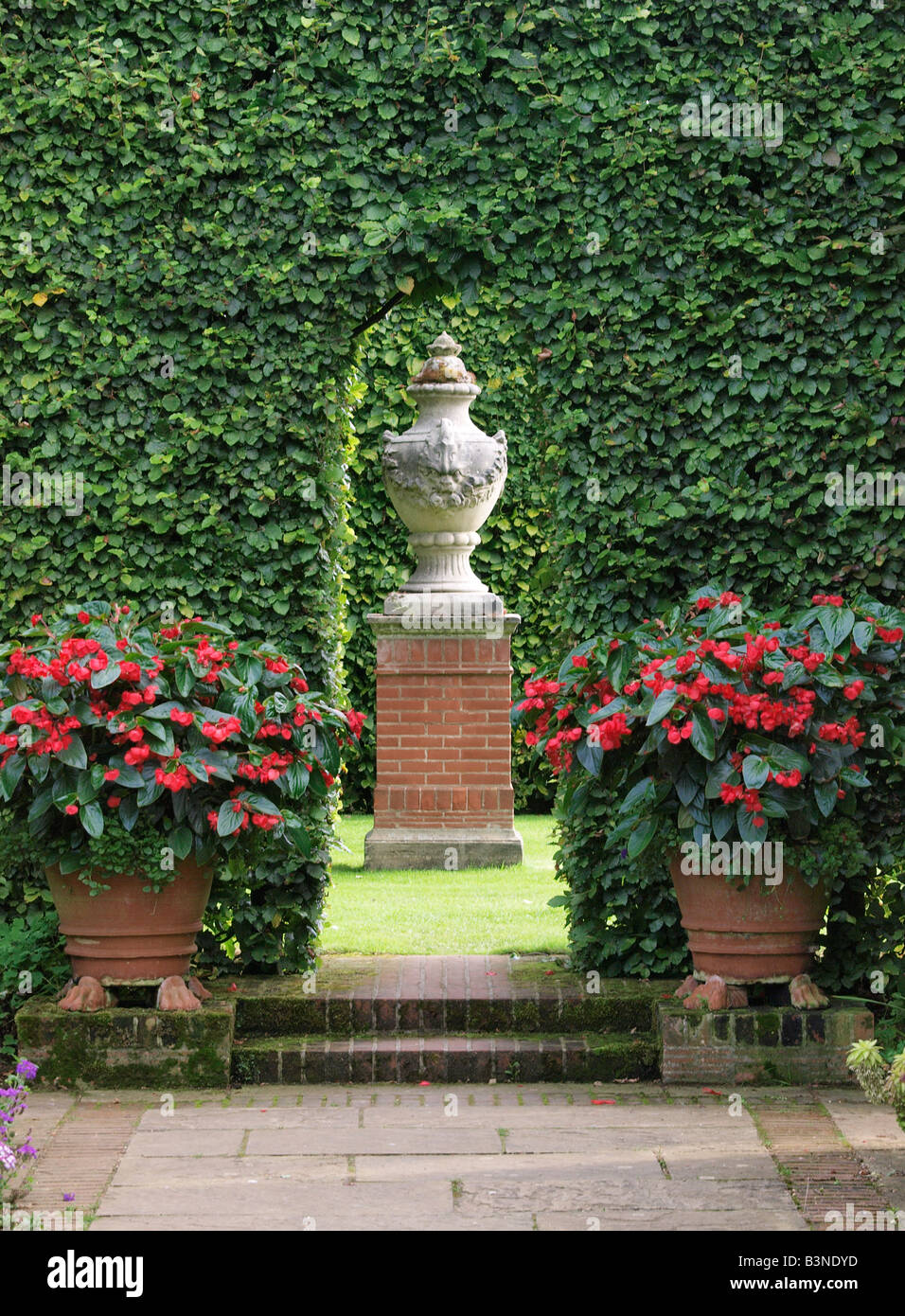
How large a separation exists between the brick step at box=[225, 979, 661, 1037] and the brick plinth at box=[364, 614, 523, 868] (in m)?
3.57

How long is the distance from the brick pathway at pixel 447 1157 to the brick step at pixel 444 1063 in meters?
0.07

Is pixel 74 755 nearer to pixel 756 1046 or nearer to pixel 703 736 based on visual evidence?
pixel 703 736

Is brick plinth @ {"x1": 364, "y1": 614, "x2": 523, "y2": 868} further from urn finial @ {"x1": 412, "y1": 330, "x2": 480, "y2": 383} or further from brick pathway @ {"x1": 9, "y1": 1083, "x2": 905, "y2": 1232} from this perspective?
brick pathway @ {"x1": 9, "y1": 1083, "x2": 905, "y2": 1232}

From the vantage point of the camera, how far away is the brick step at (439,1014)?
17.3ft


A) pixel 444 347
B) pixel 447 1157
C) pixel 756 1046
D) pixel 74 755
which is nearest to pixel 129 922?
pixel 74 755

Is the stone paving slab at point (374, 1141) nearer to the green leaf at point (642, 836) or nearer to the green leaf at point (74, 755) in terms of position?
the green leaf at point (642, 836)

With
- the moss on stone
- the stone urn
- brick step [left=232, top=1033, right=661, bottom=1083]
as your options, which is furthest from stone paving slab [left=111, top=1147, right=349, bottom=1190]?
the stone urn

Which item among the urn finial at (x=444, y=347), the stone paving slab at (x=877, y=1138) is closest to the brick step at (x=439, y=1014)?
the stone paving slab at (x=877, y=1138)

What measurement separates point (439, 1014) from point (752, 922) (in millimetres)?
1139

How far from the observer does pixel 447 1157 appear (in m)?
4.20

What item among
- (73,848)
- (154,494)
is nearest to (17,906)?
(73,848)

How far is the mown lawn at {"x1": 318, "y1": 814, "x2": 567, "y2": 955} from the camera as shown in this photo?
20.9 feet
